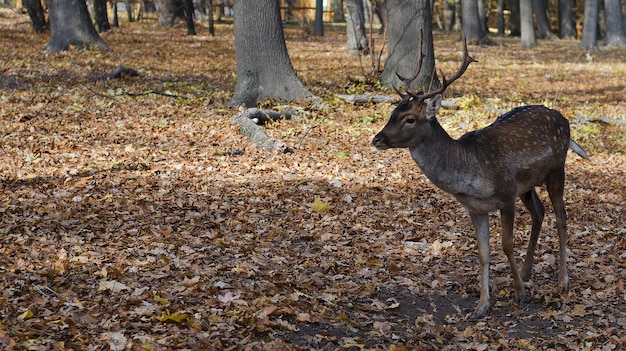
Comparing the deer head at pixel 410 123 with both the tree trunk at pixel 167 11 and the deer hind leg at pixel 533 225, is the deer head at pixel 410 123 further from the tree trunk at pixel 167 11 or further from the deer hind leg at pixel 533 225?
the tree trunk at pixel 167 11

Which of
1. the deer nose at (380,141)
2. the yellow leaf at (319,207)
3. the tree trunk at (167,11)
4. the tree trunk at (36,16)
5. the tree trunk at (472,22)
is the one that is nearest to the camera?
the deer nose at (380,141)

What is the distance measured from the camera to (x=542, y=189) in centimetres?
1117

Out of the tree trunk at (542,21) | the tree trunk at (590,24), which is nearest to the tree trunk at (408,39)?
the tree trunk at (590,24)

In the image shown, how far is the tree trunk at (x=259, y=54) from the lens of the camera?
1543 cm

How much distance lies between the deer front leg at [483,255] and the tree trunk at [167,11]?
31.0m

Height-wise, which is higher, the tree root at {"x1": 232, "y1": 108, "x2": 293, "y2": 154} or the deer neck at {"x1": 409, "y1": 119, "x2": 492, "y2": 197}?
the deer neck at {"x1": 409, "y1": 119, "x2": 492, "y2": 197}

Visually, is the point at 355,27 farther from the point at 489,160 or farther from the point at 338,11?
the point at 338,11

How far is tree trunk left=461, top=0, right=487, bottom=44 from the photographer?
1324 inches

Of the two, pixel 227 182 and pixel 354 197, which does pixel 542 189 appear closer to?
pixel 354 197

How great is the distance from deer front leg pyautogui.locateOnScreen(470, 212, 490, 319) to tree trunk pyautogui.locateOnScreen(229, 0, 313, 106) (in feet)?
29.2

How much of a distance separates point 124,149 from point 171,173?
4.76ft

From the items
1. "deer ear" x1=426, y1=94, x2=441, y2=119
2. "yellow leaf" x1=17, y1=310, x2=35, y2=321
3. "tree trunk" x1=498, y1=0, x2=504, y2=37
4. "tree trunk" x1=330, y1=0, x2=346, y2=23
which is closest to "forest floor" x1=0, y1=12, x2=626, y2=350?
"yellow leaf" x1=17, y1=310, x2=35, y2=321

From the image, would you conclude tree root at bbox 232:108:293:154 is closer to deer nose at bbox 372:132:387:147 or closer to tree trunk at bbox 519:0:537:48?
deer nose at bbox 372:132:387:147

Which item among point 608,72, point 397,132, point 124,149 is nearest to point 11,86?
point 124,149
